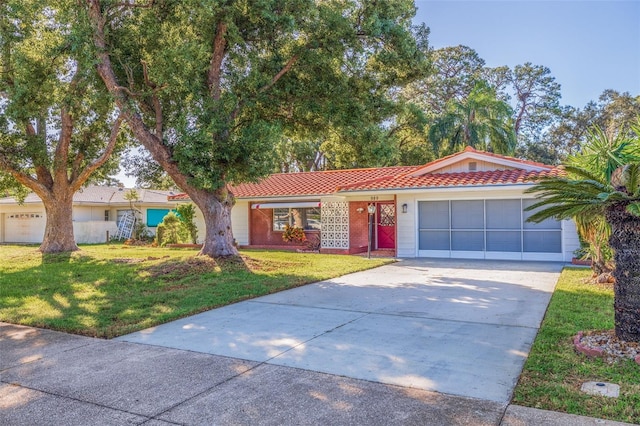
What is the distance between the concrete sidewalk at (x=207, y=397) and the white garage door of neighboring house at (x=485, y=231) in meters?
12.2

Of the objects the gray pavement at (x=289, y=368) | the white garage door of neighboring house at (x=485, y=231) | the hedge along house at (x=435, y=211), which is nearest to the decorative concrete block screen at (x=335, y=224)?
the hedge along house at (x=435, y=211)

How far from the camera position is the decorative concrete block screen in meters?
19.2

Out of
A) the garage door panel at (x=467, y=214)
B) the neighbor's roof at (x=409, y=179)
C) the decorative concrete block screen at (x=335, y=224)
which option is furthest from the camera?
the decorative concrete block screen at (x=335, y=224)

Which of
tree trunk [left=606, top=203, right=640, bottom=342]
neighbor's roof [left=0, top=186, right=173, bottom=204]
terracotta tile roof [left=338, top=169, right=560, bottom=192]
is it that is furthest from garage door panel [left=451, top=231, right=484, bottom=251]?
neighbor's roof [left=0, top=186, right=173, bottom=204]

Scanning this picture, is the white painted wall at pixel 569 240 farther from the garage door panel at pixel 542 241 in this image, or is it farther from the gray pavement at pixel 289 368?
the gray pavement at pixel 289 368

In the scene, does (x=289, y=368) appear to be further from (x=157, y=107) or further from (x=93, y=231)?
(x=93, y=231)

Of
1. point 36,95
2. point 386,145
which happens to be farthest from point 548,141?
point 36,95

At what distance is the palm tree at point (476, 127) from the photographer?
24453mm

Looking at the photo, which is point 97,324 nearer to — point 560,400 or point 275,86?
point 560,400

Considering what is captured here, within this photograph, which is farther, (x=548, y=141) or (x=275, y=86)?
(x=548, y=141)

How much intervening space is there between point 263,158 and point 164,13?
4.98m

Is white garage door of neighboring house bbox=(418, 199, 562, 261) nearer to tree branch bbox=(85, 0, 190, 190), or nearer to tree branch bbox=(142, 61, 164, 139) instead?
tree branch bbox=(85, 0, 190, 190)

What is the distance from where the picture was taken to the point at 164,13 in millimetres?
12523

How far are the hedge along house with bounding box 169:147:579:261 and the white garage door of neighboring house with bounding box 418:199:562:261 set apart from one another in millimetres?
30
